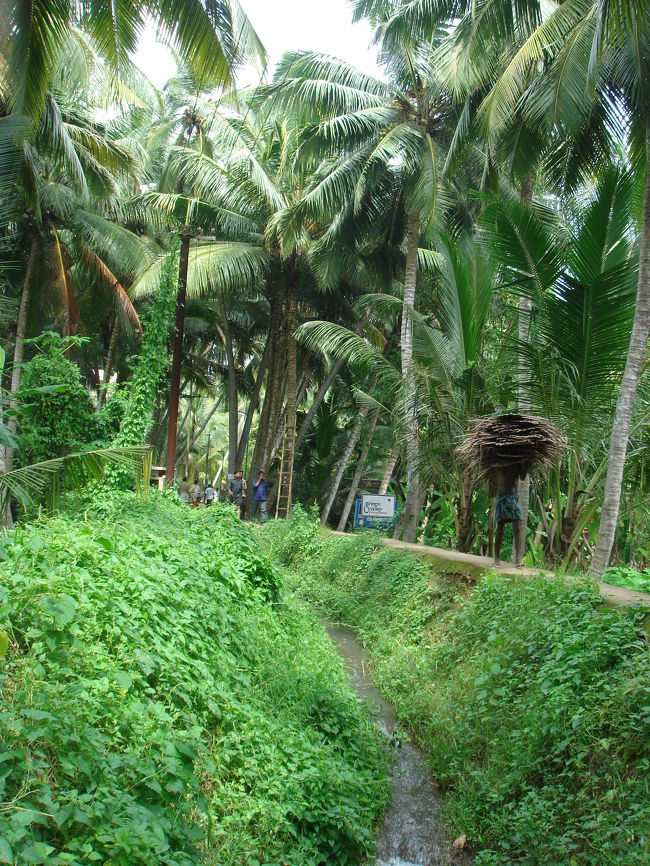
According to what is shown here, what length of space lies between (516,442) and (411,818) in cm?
405

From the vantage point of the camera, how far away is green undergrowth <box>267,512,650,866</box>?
4434 mm

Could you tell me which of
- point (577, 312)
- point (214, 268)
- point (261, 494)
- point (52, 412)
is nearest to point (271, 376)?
point (261, 494)

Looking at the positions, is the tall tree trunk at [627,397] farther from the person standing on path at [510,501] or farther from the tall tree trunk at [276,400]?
the tall tree trunk at [276,400]

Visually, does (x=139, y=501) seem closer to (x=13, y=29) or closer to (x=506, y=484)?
(x=506, y=484)

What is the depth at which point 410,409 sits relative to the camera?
1241cm

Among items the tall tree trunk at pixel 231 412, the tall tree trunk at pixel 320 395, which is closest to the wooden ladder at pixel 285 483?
the tall tree trunk at pixel 231 412

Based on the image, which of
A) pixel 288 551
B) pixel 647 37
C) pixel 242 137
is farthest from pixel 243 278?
pixel 647 37

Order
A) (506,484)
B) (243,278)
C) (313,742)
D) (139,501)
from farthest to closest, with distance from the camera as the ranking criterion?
(243,278) < (139,501) < (506,484) < (313,742)

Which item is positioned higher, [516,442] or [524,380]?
[524,380]

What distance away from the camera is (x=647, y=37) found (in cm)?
727

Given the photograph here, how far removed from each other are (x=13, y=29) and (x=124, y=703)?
20.0ft

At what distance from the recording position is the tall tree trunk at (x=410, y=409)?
12.4 m

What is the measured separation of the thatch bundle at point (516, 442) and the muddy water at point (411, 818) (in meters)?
2.95

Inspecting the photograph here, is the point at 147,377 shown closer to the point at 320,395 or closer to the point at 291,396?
the point at 291,396
